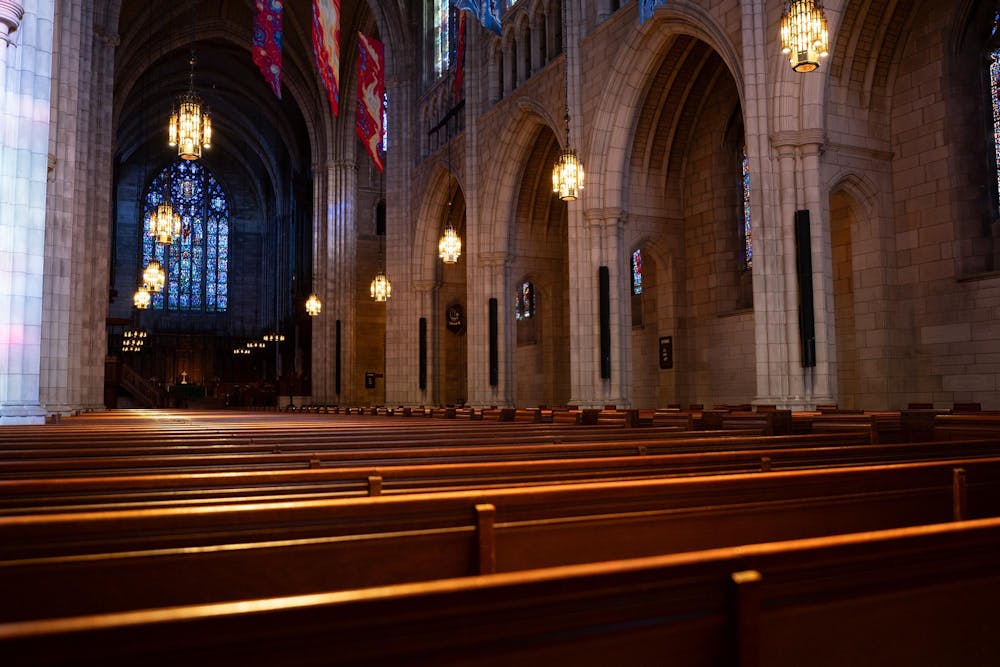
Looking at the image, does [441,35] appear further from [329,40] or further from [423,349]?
[423,349]

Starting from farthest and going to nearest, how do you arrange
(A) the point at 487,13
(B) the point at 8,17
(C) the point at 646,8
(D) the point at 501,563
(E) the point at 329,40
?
(E) the point at 329,40 → (A) the point at 487,13 → (C) the point at 646,8 → (B) the point at 8,17 → (D) the point at 501,563

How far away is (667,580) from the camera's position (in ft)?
4.21

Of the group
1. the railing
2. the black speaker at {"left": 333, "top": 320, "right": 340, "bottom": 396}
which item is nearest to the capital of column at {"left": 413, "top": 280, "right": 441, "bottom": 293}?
the black speaker at {"left": 333, "top": 320, "right": 340, "bottom": 396}

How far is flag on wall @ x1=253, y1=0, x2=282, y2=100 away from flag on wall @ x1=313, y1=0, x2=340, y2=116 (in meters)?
1.01

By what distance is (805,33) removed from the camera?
839 centimetres

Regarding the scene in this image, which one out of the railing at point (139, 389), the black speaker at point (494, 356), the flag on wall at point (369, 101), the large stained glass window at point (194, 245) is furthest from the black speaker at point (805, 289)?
the large stained glass window at point (194, 245)

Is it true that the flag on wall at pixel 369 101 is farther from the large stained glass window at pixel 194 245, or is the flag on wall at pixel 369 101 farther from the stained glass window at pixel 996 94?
Answer: the large stained glass window at pixel 194 245

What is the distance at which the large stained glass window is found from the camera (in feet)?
143

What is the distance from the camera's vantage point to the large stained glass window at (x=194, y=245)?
43500 millimetres

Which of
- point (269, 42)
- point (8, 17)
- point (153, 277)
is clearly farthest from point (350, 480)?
point (269, 42)

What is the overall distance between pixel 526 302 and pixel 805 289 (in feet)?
46.6

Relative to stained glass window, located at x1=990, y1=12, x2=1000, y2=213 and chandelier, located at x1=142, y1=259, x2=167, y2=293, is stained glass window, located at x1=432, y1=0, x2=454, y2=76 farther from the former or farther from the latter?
stained glass window, located at x1=990, y1=12, x2=1000, y2=213

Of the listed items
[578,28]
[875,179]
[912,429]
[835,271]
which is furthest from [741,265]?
[912,429]

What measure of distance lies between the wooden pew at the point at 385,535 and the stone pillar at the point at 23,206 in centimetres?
788
